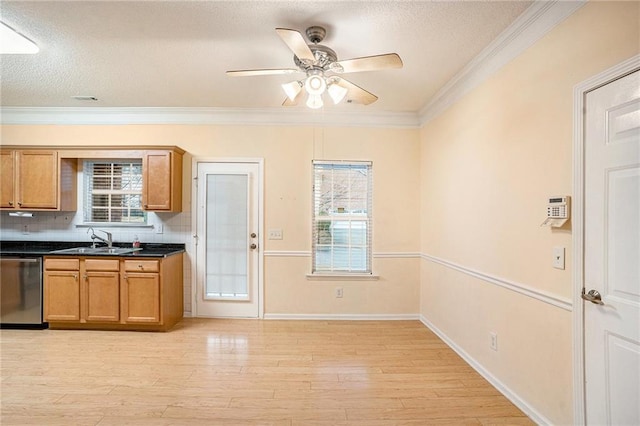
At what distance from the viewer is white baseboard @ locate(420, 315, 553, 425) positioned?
202cm

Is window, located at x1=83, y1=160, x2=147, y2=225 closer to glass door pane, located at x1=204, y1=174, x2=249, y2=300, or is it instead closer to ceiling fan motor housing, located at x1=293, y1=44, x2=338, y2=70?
glass door pane, located at x1=204, y1=174, x2=249, y2=300

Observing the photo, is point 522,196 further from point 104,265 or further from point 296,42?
point 104,265

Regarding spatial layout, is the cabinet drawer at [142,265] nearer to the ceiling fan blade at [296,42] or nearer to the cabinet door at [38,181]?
the cabinet door at [38,181]

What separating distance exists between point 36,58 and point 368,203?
11.8 feet

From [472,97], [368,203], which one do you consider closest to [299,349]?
[368,203]

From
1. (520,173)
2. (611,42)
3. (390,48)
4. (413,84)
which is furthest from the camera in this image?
(413,84)

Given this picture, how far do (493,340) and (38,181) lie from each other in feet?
17.1

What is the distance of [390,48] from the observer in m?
2.48

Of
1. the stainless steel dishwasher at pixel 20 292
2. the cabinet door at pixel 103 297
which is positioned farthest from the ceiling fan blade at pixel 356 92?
the stainless steel dishwasher at pixel 20 292

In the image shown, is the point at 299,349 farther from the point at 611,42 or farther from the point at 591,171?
the point at 611,42

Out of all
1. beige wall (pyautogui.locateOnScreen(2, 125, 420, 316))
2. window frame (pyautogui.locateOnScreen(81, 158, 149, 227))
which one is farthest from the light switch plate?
window frame (pyautogui.locateOnScreen(81, 158, 149, 227))

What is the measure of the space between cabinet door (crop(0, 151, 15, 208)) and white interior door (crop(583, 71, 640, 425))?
5611mm

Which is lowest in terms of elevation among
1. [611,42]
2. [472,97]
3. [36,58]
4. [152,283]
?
[152,283]

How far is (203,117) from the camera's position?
401cm
